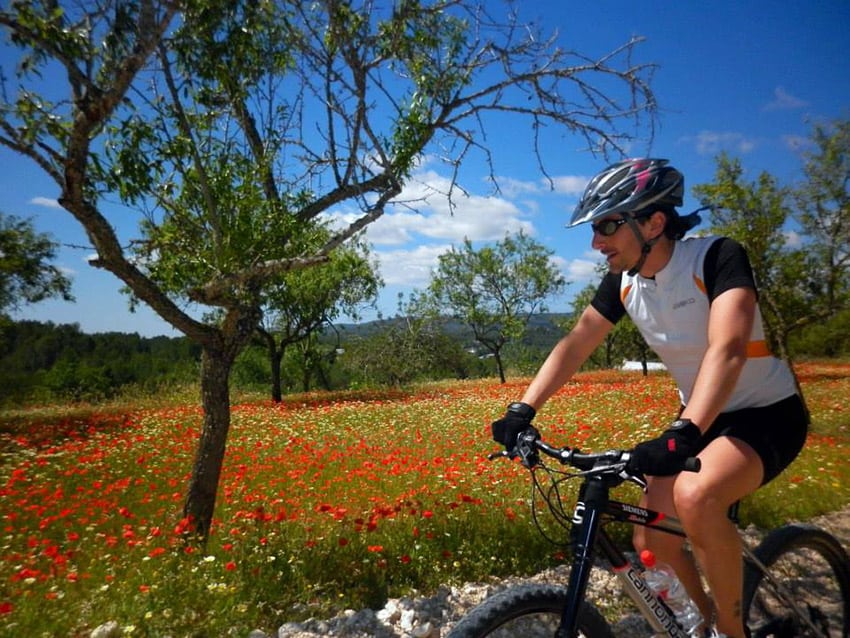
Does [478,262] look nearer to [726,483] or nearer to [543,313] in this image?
[543,313]

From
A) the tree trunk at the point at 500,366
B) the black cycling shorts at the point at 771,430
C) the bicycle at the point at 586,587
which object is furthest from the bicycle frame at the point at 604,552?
the tree trunk at the point at 500,366

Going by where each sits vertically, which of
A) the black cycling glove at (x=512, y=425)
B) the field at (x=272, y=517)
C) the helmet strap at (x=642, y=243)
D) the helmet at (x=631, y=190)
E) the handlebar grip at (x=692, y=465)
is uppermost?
the helmet at (x=631, y=190)

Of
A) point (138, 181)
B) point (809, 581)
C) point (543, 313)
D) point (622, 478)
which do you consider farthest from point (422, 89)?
point (543, 313)

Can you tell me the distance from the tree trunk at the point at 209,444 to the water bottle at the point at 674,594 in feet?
12.8

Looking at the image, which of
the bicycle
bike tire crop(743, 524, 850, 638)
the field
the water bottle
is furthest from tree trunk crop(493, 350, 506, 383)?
the water bottle

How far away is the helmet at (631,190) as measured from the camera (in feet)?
7.68

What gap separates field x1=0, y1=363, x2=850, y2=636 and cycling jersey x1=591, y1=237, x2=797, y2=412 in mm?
2759

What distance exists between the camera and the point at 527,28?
494 centimetres

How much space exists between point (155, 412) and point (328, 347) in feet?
52.2

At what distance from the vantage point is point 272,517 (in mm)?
5031

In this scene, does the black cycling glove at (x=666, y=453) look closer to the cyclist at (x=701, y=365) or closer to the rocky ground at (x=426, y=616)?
the cyclist at (x=701, y=365)

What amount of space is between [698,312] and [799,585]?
176 centimetres

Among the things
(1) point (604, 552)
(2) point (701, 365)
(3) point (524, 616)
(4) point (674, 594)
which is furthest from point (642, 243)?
(3) point (524, 616)

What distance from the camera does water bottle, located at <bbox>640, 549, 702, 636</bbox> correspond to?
2127 mm
